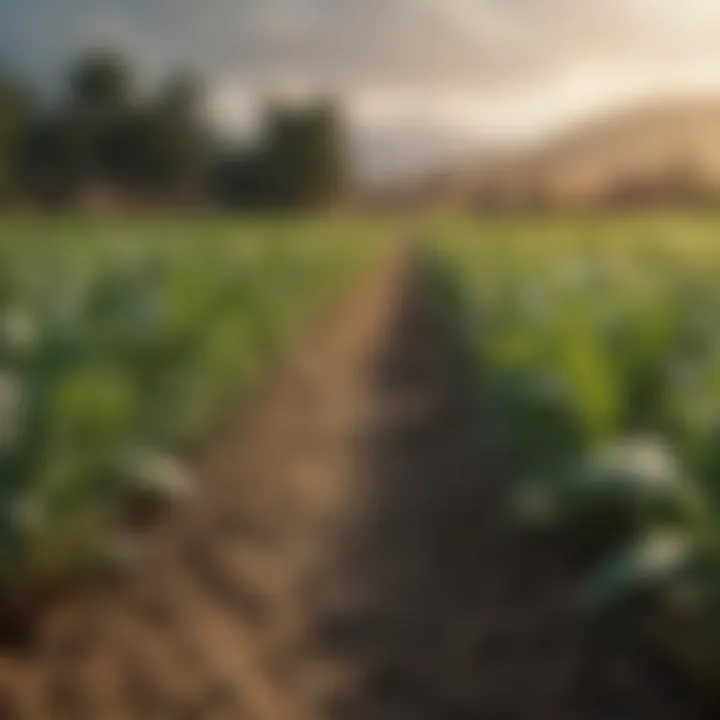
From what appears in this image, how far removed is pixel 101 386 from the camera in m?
2.25

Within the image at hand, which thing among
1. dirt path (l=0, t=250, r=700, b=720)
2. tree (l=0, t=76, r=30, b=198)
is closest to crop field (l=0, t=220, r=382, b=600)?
dirt path (l=0, t=250, r=700, b=720)

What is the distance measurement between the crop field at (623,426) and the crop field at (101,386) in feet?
2.85

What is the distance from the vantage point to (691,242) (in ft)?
27.2

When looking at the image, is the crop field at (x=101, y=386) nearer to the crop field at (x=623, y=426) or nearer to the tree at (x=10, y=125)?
the tree at (x=10, y=125)

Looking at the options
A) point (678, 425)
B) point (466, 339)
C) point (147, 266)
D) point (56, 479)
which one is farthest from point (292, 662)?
point (466, 339)

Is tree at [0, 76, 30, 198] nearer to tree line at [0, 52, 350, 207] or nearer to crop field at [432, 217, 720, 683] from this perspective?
tree line at [0, 52, 350, 207]

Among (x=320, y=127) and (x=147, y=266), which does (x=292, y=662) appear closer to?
(x=320, y=127)

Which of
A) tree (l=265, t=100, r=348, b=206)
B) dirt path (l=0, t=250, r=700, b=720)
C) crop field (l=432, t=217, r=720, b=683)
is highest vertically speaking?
tree (l=265, t=100, r=348, b=206)

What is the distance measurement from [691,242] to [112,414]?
6.63 metres

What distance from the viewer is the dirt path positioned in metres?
2.07

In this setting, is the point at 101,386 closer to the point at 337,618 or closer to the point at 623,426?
the point at 337,618

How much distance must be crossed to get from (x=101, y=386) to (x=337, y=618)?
0.68 meters

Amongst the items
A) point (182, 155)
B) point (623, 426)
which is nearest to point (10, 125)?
point (182, 155)

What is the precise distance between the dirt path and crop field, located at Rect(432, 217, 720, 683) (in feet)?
0.39
